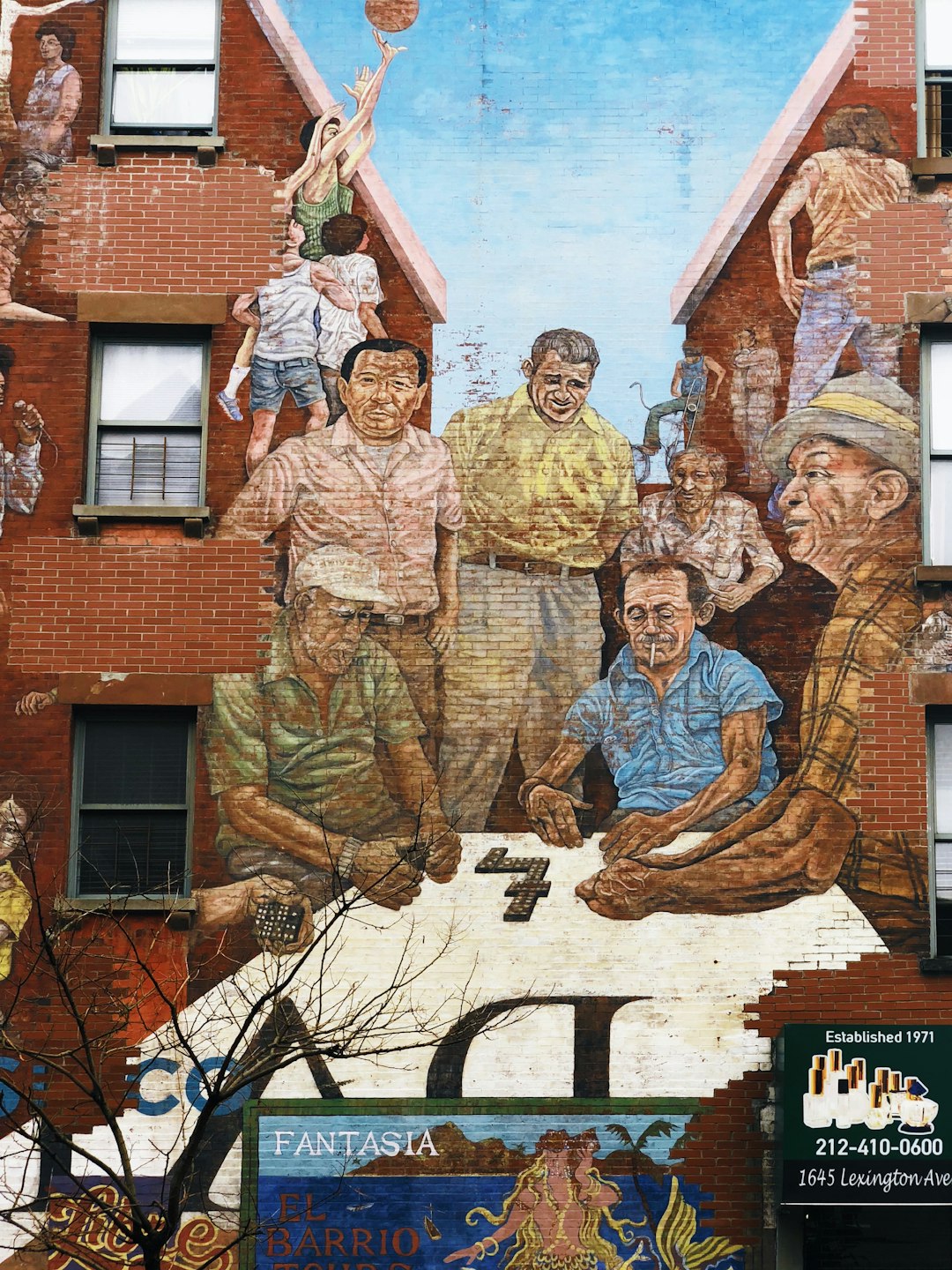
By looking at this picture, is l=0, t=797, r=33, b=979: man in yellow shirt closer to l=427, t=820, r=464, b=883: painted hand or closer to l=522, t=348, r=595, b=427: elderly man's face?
l=427, t=820, r=464, b=883: painted hand

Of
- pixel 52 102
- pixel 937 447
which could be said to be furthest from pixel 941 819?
pixel 52 102

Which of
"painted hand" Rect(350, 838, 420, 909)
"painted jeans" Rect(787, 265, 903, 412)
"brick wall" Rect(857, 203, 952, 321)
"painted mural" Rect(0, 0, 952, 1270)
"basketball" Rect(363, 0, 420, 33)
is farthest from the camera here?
"basketball" Rect(363, 0, 420, 33)

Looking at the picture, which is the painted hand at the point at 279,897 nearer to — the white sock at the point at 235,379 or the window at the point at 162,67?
the white sock at the point at 235,379

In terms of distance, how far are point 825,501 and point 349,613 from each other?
188 inches

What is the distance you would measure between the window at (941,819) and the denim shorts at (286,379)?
6864mm

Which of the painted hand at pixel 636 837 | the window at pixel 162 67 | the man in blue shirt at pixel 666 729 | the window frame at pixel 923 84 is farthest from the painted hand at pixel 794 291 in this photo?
the window at pixel 162 67

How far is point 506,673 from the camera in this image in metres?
15.2

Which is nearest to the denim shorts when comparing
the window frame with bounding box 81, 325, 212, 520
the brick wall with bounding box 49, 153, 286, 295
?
the window frame with bounding box 81, 325, 212, 520

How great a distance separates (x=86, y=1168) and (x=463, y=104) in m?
11.0

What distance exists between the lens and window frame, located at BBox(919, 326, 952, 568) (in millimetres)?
15484

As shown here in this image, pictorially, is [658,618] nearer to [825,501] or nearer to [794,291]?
[825,501]

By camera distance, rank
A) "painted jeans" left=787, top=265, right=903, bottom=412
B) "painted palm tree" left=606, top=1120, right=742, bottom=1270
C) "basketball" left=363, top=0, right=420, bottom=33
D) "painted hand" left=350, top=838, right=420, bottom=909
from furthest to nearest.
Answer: "basketball" left=363, top=0, right=420, bottom=33 < "painted jeans" left=787, top=265, right=903, bottom=412 < "painted hand" left=350, top=838, right=420, bottom=909 < "painted palm tree" left=606, top=1120, right=742, bottom=1270

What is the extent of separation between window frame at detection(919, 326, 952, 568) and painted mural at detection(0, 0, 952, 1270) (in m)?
0.15

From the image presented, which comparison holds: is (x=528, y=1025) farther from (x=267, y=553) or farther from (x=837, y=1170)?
(x=267, y=553)
